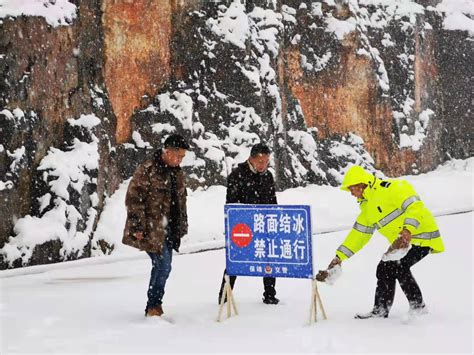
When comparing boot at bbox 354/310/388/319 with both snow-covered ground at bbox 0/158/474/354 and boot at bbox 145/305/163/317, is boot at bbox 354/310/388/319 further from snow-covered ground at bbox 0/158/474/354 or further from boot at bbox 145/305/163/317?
boot at bbox 145/305/163/317

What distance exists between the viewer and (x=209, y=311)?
7508 mm

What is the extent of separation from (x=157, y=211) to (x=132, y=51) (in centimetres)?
1175

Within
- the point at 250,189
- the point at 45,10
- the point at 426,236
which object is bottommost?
the point at 426,236

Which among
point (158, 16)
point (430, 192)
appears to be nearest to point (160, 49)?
point (158, 16)

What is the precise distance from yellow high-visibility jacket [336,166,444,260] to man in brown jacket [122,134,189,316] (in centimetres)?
184

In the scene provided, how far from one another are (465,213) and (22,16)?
45.4 feet

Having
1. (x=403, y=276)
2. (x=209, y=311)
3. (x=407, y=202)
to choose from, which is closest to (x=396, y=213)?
(x=407, y=202)

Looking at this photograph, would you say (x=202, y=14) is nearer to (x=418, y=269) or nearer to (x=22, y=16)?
(x=22, y=16)

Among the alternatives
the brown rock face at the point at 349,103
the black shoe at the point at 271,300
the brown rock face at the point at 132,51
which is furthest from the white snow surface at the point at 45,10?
the brown rock face at the point at 349,103

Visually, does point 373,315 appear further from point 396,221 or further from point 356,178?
point 356,178

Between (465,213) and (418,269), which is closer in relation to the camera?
(418,269)

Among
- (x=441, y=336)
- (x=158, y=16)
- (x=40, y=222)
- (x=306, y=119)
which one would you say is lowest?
(x=441, y=336)

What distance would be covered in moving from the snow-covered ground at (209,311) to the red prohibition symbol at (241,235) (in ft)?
2.66

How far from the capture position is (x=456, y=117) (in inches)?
1231
